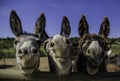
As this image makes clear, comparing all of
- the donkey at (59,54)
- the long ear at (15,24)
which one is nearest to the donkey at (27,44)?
the long ear at (15,24)

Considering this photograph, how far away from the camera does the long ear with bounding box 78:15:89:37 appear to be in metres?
4.39

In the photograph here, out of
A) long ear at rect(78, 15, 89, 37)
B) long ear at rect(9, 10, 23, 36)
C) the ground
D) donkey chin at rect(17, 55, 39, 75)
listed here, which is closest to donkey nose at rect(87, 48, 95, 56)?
long ear at rect(78, 15, 89, 37)

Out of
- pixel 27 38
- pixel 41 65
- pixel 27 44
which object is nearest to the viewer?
pixel 27 44

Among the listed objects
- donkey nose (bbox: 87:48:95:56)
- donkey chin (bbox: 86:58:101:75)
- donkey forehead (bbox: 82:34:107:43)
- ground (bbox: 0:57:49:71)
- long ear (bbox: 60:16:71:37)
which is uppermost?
long ear (bbox: 60:16:71:37)

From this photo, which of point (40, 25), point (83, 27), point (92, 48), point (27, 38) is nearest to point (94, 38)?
point (83, 27)

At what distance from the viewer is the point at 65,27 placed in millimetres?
3998

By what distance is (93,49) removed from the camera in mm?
3764

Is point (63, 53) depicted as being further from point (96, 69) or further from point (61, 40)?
point (96, 69)

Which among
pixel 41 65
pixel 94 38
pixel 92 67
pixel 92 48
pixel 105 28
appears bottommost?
pixel 41 65

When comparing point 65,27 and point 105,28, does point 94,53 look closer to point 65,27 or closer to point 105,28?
point 65,27

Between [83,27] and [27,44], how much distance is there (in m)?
1.33

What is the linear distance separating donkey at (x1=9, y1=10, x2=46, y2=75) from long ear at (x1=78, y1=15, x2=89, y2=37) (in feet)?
2.15

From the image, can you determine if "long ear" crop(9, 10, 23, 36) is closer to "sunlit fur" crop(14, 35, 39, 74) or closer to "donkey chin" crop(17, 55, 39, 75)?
"sunlit fur" crop(14, 35, 39, 74)

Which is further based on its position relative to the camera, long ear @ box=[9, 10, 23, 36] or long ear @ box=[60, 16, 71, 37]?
long ear @ box=[60, 16, 71, 37]
